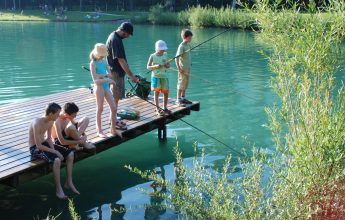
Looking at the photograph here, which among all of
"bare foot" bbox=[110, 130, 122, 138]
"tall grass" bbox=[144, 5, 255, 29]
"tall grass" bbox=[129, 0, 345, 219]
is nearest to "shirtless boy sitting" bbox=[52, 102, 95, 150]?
"bare foot" bbox=[110, 130, 122, 138]

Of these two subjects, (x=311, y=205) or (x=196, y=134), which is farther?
(x=196, y=134)

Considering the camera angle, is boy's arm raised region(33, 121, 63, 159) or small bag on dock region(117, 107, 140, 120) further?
small bag on dock region(117, 107, 140, 120)

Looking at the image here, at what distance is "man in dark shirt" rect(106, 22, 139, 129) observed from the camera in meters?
7.57

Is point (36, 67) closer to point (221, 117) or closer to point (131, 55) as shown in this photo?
point (131, 55)

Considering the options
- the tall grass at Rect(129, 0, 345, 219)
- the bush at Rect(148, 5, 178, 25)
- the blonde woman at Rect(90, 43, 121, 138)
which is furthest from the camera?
the bush at Rect(148, 5, 178, 25)

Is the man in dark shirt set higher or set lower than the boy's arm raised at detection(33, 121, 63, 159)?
higher

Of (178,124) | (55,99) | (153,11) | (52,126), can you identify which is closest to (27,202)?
(52,126)

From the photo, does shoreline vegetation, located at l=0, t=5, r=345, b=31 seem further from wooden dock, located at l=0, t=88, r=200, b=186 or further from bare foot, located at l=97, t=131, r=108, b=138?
bare foot, located at l=97, t=131, r=108, b=138

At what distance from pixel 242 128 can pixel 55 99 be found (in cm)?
440

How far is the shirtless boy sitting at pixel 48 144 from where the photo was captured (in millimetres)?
6398

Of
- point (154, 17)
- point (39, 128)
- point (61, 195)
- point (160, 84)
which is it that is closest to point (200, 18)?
point (154, 17)

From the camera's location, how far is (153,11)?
154 ft

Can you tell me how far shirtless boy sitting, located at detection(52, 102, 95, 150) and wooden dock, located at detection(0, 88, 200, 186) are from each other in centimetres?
27

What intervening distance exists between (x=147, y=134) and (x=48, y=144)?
14.7 feet
